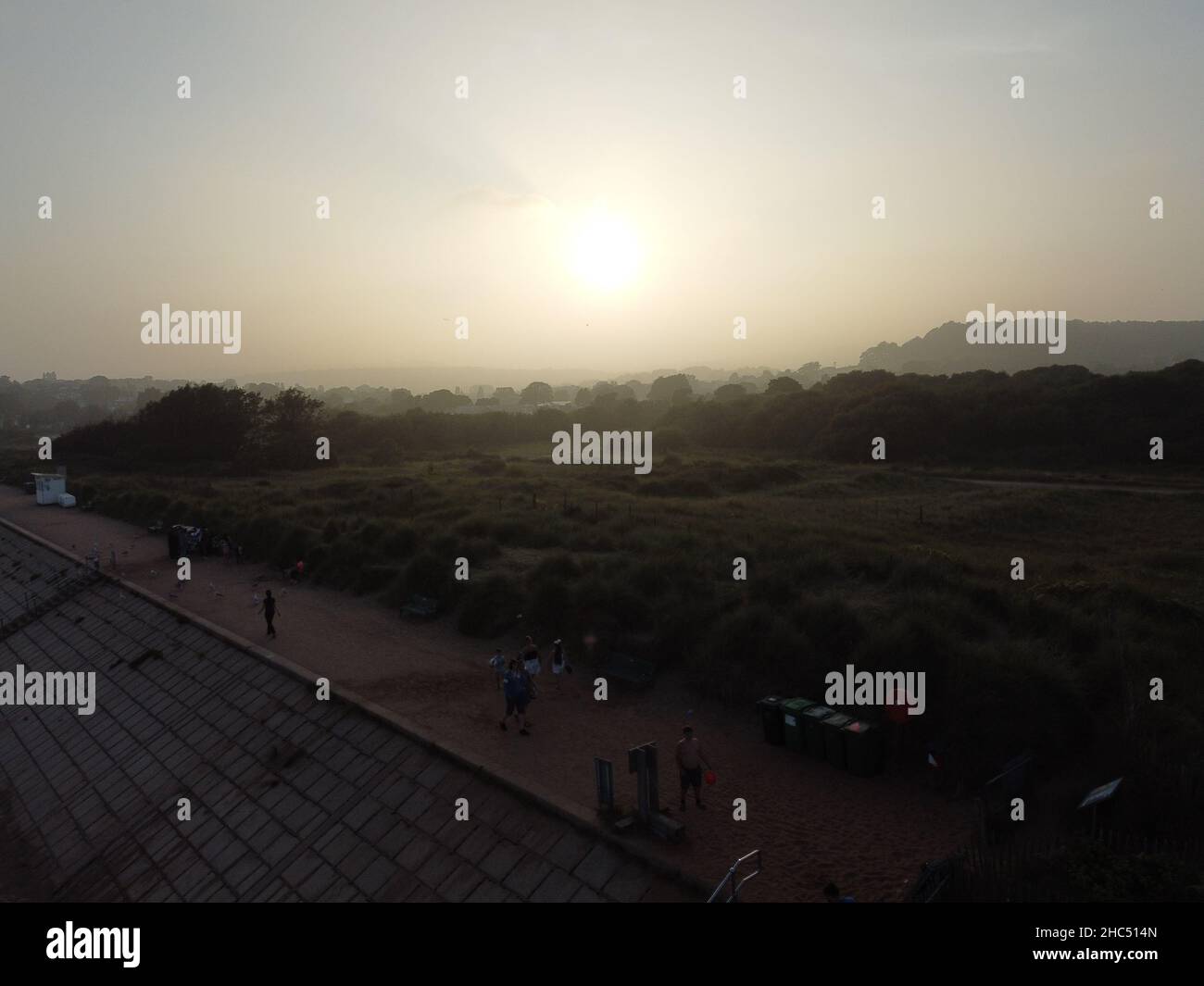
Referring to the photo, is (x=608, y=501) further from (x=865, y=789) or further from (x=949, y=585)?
(x=865, y=789)

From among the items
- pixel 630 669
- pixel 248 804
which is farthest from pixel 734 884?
pixel 248 804

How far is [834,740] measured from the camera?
1074 cm

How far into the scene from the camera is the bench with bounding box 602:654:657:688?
13.9 meters

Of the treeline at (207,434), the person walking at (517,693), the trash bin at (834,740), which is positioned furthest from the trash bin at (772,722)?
the treeline at (207,434)

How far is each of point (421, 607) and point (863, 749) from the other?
11550 millimetres

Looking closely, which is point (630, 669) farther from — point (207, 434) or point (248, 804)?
point (207, 434)

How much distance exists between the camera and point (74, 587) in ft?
79.7

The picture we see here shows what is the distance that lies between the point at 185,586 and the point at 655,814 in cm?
1838

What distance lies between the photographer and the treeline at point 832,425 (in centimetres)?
4966

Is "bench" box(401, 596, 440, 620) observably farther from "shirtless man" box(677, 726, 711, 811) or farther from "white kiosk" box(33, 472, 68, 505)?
"white kiosk" box(33, 472, 68, 505)

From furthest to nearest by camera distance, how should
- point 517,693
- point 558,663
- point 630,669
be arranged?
1. point 630,669
2. point 558,663
3. point 517,693

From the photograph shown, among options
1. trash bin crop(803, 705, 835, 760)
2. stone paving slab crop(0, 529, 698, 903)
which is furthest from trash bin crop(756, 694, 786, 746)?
stone paving slab crop(0, 529, 698, 903)
